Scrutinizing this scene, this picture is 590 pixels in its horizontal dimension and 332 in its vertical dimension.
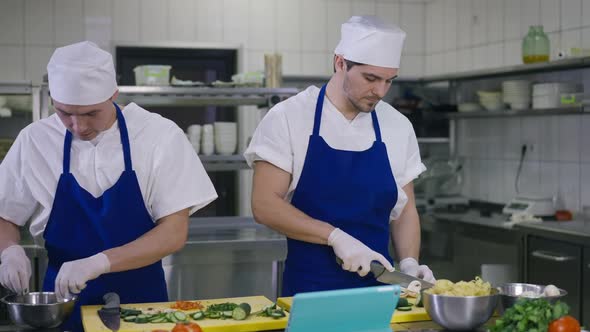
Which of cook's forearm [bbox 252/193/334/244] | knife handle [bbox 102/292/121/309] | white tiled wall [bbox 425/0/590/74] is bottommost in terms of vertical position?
knife handle [bbox 102/292/121/309]

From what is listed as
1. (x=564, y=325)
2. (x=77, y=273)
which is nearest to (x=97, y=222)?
(x=77, y=273)

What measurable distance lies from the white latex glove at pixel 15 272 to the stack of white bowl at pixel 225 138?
2.18 meters

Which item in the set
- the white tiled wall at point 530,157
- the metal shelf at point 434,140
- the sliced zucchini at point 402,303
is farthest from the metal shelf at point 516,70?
the sliced zucchini at point 402,303

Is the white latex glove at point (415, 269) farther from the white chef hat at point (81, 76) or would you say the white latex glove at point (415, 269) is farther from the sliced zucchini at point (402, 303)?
the white chef hat at point (81, 76)

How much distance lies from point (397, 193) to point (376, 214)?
0.35 ft

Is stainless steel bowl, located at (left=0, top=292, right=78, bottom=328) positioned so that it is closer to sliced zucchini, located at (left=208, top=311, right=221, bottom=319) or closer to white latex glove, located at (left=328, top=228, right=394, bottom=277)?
sliced zucchini, located at (left=208, top=311, right=221, bottom=319)

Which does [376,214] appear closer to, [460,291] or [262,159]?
[262,159]

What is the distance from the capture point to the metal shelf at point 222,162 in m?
4.55

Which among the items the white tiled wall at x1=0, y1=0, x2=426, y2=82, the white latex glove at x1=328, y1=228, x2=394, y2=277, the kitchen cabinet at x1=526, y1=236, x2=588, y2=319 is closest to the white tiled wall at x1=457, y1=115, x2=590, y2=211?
the kitchen cabinet at x1=526, y1=236, x2=588, y2=319

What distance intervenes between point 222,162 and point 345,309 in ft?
9.16

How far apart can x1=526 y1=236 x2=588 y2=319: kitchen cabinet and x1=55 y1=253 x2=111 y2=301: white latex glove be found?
2974mm

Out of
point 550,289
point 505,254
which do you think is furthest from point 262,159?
point 505,254

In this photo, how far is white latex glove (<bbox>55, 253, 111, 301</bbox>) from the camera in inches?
92.1

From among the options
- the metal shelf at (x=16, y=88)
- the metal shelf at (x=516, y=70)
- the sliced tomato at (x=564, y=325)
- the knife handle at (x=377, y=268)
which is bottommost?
the sliced tomato at (x=564, y=325)
